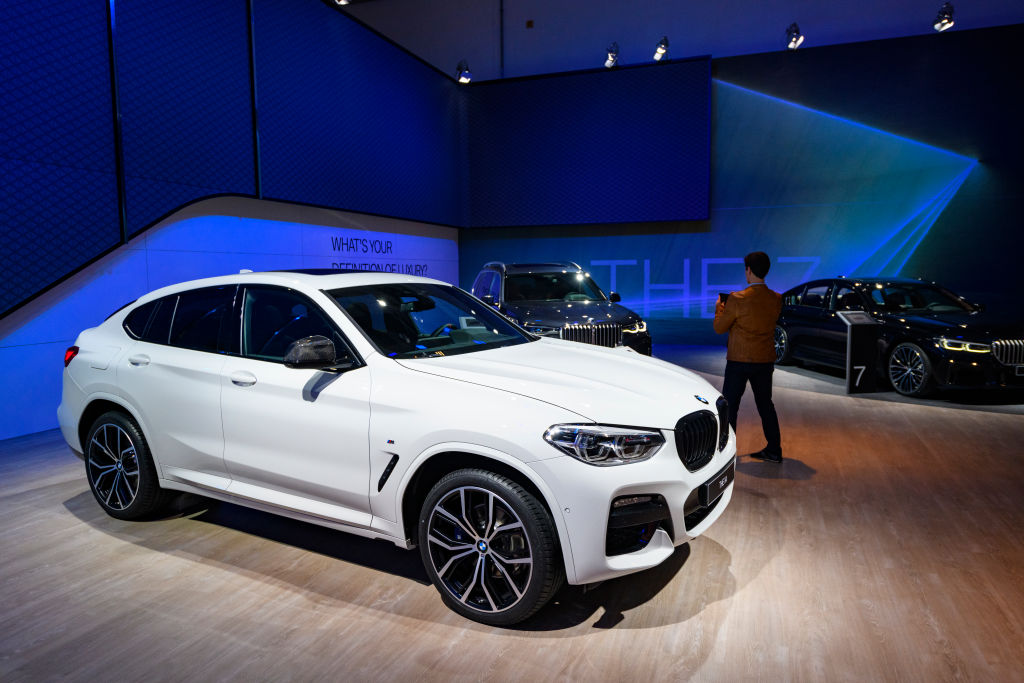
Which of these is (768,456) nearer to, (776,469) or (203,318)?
(776,469)

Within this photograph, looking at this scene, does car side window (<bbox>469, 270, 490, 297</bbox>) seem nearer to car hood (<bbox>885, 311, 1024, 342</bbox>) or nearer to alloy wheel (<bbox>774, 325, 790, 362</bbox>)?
alloy wheel (<bbox>774, 325, 790, 362</bbox>)

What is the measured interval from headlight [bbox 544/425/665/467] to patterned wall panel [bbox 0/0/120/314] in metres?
5.65

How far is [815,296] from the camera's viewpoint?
9.52 m

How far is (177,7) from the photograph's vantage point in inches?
278

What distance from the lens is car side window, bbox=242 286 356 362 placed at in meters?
3.34

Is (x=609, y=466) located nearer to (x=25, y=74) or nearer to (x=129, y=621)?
(x=129, y=621)

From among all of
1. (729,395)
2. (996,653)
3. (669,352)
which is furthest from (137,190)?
(669,352)

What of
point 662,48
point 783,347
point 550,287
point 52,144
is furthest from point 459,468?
point 662,48

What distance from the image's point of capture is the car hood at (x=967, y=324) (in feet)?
23.4

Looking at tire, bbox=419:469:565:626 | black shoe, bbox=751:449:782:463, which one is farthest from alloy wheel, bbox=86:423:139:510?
black shoe, bbox=751:449:782:463

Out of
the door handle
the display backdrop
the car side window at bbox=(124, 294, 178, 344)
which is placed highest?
the display backdrop

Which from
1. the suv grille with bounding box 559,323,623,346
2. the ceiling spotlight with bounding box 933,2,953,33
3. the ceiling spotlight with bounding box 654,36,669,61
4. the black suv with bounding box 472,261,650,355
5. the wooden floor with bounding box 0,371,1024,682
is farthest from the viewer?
the ceiling spotlight with bounding box 654,36,669,61

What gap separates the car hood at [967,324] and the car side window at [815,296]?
1411mm

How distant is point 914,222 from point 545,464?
39.8ft
